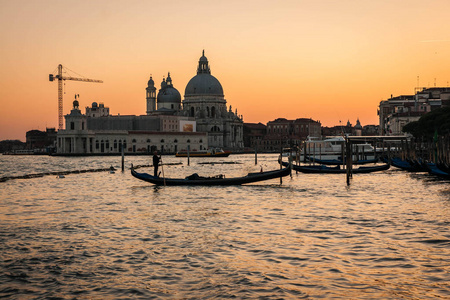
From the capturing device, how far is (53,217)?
830 inches

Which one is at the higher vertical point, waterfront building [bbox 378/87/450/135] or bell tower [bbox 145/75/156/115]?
bell tower [bbox 145/75/156/115]

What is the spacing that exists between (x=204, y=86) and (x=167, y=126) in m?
19.7

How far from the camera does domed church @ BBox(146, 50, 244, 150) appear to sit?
177m

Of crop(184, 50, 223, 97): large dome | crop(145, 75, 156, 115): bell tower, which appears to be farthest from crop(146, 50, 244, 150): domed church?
crop(145, 75, 156, 115): bell tower

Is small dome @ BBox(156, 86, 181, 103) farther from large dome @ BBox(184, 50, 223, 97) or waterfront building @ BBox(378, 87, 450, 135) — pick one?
waterfront building @ BBox(378, 87, 450, 135)

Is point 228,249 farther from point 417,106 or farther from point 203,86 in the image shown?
point 203,86

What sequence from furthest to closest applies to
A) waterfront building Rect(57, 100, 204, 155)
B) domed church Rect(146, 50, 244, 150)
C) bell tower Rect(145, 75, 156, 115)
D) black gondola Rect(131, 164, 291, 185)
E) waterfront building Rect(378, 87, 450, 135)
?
bell tower Rect(145, 75, 156, 115)
domed church Rect(146, 50, 244, 150)
waterfront building Rect(57, 100, 204, 155)
waterfront building Rect(378, 87, 450, 135)
black gondola Rect(131, 164, 291, 185)

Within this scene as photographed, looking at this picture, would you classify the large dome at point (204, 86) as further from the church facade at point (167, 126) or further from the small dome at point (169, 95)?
the small dome at point (169, 95)

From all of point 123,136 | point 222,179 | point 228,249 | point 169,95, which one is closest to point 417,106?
point 123,136

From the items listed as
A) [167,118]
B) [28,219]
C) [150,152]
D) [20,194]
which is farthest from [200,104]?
[28,219]

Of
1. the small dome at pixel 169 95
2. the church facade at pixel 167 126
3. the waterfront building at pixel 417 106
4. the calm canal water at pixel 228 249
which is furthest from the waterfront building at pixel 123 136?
the calm canal water at pixel 228 249

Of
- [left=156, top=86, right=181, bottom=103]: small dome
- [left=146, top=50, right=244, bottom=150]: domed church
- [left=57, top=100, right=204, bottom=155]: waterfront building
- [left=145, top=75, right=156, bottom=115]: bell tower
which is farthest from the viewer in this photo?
[left=145, top=75, right=156, bottom=115]: bell tower

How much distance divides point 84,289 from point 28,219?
1032 cm

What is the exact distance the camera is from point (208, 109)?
588 feet
